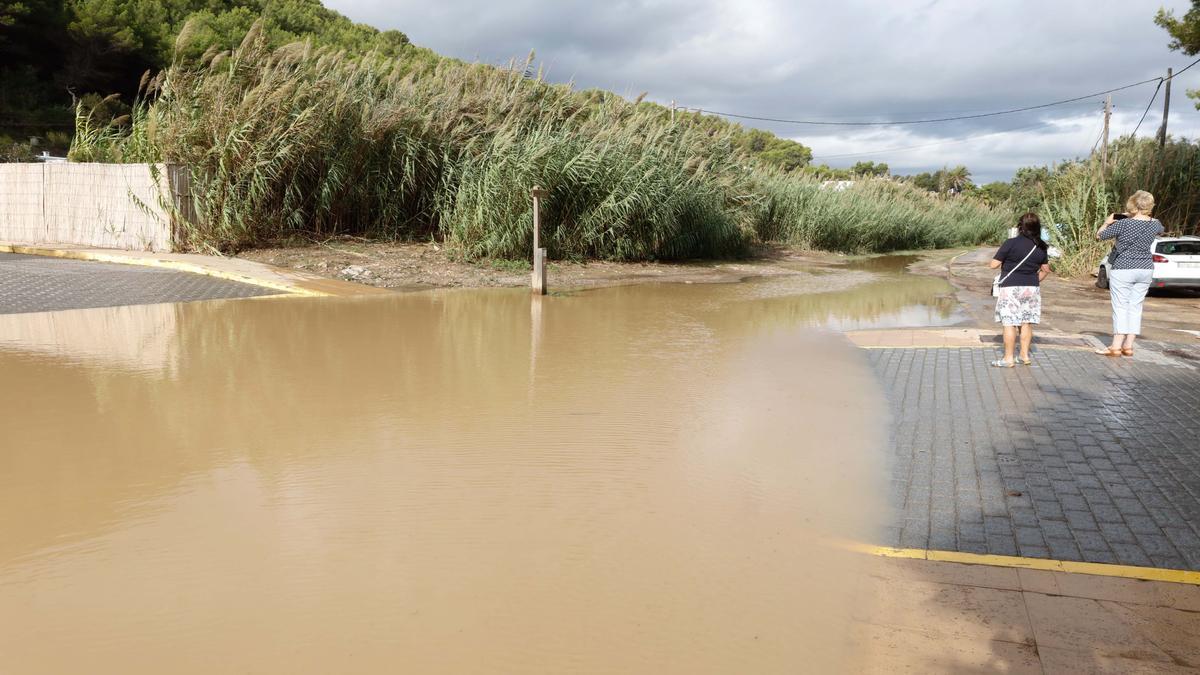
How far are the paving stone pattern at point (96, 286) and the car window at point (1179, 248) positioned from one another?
15.3 metres

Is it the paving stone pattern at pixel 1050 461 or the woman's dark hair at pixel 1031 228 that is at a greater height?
the woman's dark hair at pixel 1031 228

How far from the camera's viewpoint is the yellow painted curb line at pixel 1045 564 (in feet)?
10.8

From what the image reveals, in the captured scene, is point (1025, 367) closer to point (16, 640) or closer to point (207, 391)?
point (207, 391)

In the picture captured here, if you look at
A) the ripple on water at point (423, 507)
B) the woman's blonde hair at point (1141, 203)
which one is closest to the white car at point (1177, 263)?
the woman's blonde hair at point (1141, 203)

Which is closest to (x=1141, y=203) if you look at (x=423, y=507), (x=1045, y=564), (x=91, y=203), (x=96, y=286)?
(x=1045, y=564)

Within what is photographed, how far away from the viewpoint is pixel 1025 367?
759 cm

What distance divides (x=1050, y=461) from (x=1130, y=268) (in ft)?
14.4

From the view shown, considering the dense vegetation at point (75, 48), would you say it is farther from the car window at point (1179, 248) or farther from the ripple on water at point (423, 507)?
the ripple on water at point (423, 507)

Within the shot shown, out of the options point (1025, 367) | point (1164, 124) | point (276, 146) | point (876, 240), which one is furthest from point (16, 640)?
point (1164, 124)

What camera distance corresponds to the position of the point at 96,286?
11125mm

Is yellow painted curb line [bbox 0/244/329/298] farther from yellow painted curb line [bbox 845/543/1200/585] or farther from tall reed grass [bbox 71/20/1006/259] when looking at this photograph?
yellow painted curb line [bbox 845/543/1200/585]

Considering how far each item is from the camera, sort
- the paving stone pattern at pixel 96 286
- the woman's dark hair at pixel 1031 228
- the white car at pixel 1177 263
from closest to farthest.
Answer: the woman's dark hair at pixel 1031 228
the paving stone pattern at pixel 96 286
the white car at pixel 1177 263

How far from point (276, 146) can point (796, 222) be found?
16.7 m

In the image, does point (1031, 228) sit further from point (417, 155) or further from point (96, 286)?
point (417, 155)
